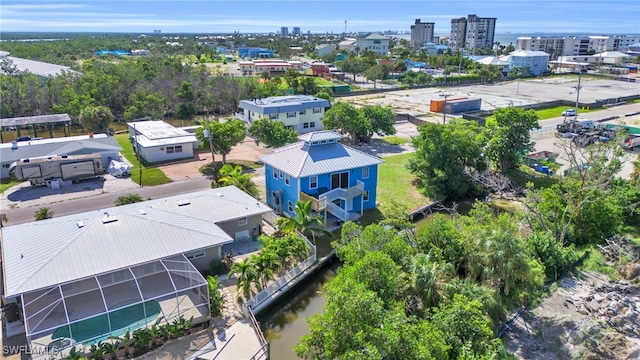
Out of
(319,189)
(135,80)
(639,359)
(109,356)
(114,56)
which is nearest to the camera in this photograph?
(109,356)

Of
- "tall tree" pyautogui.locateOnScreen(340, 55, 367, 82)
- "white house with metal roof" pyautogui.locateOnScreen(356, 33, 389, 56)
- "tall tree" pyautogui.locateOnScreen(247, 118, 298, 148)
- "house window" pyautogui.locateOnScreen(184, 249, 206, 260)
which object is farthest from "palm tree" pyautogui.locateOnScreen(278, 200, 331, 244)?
"white house with metal roof" pyautogui.locateOnScreen(356, 33, 389, 56)

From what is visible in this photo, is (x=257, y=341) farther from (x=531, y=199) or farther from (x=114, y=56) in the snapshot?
(x=114, y=56)

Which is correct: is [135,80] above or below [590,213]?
above

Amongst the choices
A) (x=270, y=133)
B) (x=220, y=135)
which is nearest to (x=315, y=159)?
(x=220, y=135)

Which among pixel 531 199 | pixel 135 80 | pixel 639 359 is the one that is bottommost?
pixel 639 359

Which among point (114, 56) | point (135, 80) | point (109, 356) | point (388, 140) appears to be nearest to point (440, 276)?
point (109, 356)

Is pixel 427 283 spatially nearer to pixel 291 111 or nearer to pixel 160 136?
pixel 160 136
